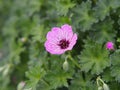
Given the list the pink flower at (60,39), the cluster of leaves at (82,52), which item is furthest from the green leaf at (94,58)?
the pink flower at (60,39)

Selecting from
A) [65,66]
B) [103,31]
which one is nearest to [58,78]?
[65,66]

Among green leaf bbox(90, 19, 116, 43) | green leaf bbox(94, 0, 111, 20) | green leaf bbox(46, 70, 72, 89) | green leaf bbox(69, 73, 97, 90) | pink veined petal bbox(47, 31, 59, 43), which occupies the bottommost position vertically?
green leaf bbox(69, 73, 97, 90)

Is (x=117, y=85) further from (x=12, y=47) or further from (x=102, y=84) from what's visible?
(x=12, y=47)

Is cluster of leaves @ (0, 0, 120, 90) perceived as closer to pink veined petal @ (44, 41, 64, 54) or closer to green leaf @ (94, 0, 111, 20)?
green leaf @ (94, 0, 111, 20)

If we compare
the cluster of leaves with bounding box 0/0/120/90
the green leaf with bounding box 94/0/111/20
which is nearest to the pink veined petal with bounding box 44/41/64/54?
the cluster of leaves with bounding box 0/0/120/90

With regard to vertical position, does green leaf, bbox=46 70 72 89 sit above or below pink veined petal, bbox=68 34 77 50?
below
